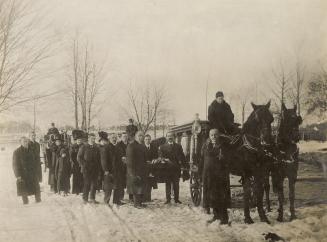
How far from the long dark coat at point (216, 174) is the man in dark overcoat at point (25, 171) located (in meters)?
3.13

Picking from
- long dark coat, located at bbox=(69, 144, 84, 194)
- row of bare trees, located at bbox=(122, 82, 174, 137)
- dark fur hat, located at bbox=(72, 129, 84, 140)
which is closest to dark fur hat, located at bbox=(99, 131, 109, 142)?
dark fur hat, located at bbox=(72, 129, 84, 140)

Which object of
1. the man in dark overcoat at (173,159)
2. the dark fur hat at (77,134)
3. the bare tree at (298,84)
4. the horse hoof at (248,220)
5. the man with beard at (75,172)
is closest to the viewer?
the horse hoof at (248,220)

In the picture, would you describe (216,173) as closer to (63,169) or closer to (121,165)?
(121,165)

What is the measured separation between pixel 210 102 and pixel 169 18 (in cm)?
140

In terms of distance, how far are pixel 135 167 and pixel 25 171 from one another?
188cm

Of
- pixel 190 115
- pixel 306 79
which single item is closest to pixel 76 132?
pixel 190 115

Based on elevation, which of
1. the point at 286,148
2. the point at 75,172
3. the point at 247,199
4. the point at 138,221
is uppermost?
the point at 286,148

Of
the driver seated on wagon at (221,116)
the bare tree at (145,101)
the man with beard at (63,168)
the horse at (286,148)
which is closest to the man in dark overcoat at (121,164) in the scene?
the bare tree at (145,101)

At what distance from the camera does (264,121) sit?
24.7 ft

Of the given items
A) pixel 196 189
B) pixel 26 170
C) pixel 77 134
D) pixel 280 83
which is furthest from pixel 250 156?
pixel 26 170

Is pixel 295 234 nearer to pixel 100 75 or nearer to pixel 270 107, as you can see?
pixel 270 107

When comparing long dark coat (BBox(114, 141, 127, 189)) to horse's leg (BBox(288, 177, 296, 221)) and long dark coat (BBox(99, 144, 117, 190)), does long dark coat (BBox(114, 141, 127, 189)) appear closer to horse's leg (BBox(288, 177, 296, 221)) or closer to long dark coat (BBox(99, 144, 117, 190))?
long dark coat (BBox(99, 144, 117, 190))

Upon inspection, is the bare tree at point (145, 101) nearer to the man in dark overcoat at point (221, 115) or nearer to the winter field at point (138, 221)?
the man in dark overcoat at point (221, 115)

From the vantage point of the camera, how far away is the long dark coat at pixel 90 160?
983 cm
